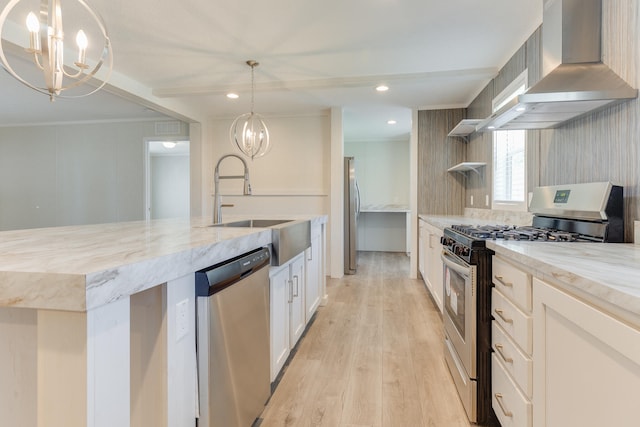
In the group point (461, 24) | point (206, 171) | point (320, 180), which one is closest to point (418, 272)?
point (320, 180)

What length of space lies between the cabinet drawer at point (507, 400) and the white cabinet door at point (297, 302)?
3.88 feet

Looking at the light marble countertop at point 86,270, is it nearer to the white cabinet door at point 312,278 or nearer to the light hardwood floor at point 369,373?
the light hardwood floor at point 369,373

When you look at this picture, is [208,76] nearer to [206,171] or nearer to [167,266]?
[206,171]

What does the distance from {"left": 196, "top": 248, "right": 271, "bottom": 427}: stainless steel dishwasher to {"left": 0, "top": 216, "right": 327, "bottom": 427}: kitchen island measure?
1.7 inches

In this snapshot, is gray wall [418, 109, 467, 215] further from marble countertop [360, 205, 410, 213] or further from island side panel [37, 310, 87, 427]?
island side panel [37, 310, 87, 427]

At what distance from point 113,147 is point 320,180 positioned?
3712 mm

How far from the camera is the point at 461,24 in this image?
259 cm

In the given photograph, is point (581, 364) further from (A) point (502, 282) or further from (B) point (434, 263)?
(B) point (434, 263)

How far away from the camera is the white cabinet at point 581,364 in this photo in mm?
718

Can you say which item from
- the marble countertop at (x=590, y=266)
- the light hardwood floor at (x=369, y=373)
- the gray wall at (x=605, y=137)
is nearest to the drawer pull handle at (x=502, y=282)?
the marble countertop at (x=590, y=266)

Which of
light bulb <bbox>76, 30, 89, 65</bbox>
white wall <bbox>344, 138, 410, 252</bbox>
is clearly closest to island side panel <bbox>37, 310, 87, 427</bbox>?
light bulb <bbox>76, 30, 89, 65</bbox>

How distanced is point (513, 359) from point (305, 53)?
2885 millimetres

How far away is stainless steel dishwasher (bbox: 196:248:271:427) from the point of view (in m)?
1.10

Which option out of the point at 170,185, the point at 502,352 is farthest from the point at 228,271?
the point at 170,185
